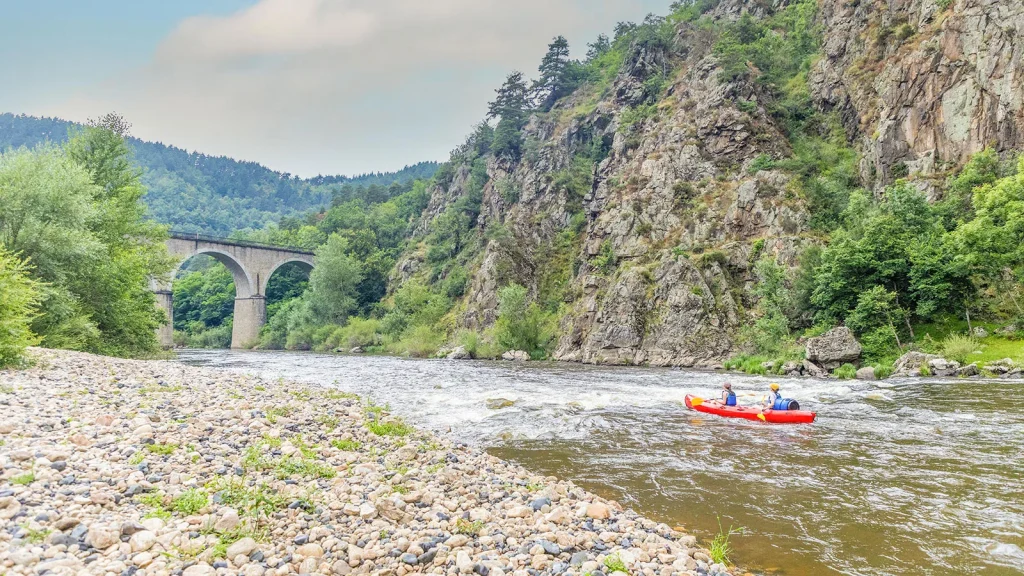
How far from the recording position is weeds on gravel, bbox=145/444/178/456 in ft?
22.8

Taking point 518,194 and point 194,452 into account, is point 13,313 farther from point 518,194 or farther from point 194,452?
point 518,194

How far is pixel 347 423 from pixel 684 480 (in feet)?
22.8

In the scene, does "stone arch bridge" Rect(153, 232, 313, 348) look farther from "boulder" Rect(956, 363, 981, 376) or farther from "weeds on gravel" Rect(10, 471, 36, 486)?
"boulder" Rect(956, 363, 981, 376)

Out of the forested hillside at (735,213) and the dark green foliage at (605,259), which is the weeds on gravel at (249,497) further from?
the dark green foliage at (605,259)

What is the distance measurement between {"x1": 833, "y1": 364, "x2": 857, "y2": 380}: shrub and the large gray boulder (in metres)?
1.07

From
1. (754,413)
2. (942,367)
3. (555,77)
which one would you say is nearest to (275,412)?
(754,413)

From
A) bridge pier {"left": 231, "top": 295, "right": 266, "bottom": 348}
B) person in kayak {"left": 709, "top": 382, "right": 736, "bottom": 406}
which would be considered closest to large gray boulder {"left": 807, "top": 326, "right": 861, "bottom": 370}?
person in kayak {"left": 709, "top": 382, "right": 736, "bottom": 406}

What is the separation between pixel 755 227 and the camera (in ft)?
150

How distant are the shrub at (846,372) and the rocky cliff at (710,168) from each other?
11051 millimetres

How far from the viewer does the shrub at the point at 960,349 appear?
83.1ft

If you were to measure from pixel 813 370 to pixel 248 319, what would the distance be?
79.1 metres

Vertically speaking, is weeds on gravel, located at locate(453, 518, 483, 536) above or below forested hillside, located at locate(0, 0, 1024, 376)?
below

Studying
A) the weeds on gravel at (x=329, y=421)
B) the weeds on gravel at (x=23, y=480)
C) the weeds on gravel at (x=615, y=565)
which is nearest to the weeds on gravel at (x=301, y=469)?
the weeds on gravel at (x=23, y=480)

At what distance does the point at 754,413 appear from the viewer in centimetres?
1562
